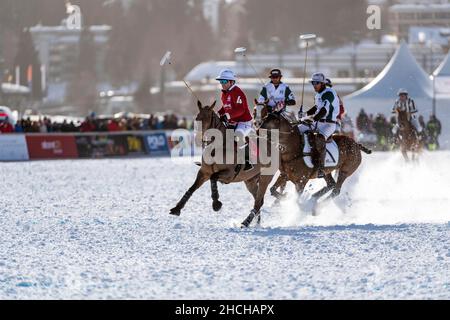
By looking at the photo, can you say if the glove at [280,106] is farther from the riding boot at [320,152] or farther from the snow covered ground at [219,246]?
the snow covered ground at [219,246]

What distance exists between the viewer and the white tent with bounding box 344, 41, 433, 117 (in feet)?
154

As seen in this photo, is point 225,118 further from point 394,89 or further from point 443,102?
point 394,89

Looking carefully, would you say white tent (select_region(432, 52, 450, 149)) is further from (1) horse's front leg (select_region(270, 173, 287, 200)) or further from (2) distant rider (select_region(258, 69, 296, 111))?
(2) distant rider (select_region(258, 69, 296, 111))

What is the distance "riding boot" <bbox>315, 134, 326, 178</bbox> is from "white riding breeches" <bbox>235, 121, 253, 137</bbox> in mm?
1444

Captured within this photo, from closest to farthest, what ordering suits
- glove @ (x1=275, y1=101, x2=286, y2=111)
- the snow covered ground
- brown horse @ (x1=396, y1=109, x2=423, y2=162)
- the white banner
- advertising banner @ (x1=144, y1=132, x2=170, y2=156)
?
the snow covered ground, glove @ (x1=275, y1=101, x2=286, y2=111), brown horse @ (x1=396, y1=109, x2=423, y2=162), the white banner, advertising banner @ (x1=144, y1=132, x2=170, y2=156)

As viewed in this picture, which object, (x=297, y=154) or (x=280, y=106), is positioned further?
(x=280, y=106)

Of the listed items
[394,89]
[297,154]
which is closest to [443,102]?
[394,89]

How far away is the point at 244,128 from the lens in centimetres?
1482

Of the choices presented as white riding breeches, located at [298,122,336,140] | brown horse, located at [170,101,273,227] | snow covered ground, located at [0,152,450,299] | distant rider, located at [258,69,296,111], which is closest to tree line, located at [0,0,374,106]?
snow covered ground, located at [0,152,450,299]

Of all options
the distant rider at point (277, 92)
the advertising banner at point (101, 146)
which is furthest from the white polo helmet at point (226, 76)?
the advertising banner at point (101, 146)

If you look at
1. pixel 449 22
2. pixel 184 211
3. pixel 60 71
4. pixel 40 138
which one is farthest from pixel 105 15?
pixel 184 211

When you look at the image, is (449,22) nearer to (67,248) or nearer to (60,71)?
(60,71)

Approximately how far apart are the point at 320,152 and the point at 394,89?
3204 centimetres

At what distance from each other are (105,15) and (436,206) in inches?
3440
